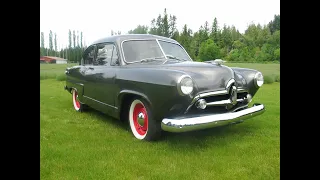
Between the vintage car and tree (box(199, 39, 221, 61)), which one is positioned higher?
tree (box(199, 39, 221, 61))

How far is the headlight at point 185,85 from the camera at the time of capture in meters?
3.00

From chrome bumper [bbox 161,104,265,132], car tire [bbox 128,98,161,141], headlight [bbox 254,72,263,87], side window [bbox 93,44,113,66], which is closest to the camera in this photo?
chrome bumper [bbox 161,104,265,132]

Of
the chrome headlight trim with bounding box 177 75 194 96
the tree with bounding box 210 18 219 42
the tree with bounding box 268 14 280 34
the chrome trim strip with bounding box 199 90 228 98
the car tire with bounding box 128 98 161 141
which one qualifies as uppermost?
the tree with bounding box 210 18 219 42

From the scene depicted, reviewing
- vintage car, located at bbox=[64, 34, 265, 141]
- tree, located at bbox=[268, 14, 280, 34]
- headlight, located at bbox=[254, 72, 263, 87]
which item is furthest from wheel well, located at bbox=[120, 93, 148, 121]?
tree, located at bbox=[268, 14, 280, 34]

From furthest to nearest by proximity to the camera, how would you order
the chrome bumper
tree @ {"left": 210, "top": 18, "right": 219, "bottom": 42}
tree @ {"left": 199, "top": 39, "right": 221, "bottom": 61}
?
tree @ {"left": 199, "top": 39, "right": 221, "bottom": 61}
tree @ {"left": 210, "top": 18, "right": 219, "bottom": 42}
the chrome bumper

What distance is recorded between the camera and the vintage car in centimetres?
308

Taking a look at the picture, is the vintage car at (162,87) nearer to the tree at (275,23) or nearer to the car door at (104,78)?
the car door at (104,78)

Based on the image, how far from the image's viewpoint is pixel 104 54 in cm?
473

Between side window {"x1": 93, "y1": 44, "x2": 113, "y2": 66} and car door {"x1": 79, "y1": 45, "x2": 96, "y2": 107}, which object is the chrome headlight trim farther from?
car door {"x1": 79, "y1": 45, "x2": 96, "y2": 107}

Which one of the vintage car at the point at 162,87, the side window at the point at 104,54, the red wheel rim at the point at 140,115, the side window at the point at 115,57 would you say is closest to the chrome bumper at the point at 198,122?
the vintage car at the point at 162,87

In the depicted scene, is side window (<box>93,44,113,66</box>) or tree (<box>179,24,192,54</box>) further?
tree (<box>179,24,192,54</box>)

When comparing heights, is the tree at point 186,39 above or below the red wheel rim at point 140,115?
above

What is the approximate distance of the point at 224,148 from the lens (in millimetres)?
3248
